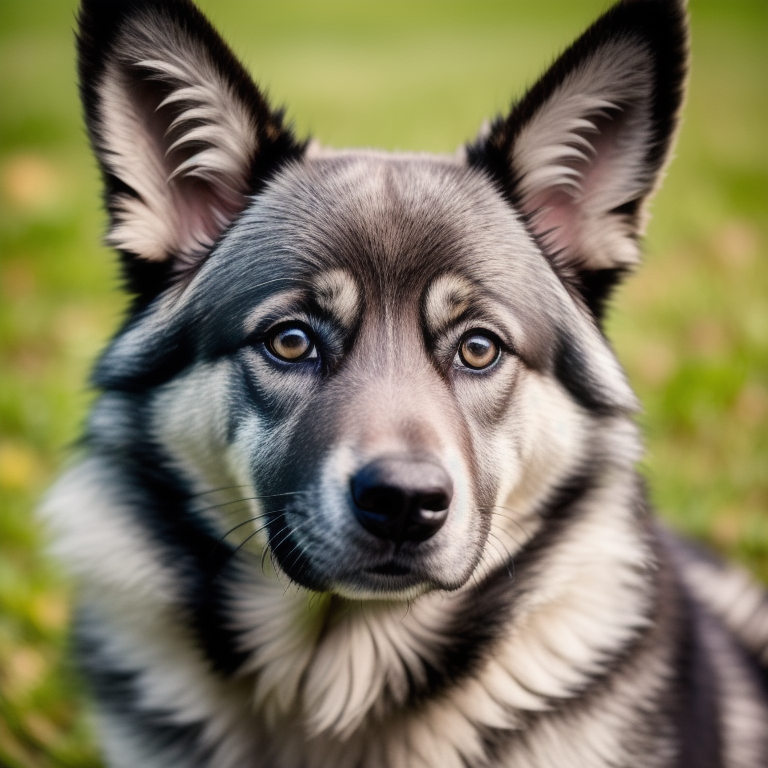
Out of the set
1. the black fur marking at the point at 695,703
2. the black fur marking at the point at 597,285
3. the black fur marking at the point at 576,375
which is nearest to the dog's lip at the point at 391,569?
the black fur marking at the point at 576,375

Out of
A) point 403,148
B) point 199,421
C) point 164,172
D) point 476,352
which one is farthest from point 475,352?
point 403,148

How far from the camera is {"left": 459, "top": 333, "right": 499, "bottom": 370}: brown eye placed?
275 cm

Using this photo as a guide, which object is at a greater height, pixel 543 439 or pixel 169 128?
pixel 169 128

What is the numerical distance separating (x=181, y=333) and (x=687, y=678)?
6.38 feet

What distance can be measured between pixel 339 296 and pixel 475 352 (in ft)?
1.49

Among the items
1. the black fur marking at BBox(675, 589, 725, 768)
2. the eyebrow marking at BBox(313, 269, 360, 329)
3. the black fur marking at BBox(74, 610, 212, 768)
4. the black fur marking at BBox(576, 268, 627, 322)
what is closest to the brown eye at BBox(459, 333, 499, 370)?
the eyebrow marking at BBox(313, 269, 360, 329)

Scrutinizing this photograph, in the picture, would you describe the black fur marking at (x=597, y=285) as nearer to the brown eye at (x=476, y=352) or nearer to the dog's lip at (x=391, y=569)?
the brown eye at (x=476, y=352)

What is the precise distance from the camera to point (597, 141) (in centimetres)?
290

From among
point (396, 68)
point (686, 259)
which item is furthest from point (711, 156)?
point (396, 68)

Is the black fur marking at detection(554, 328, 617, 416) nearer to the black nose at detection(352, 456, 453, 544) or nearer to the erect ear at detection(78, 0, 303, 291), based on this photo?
the black nose at detection(352, 456, 453, 544)

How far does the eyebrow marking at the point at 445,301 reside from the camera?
8.79 feet

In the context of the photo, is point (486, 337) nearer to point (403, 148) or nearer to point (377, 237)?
point (377, 237)

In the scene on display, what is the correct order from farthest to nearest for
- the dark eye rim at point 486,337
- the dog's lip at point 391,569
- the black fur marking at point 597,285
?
the black fur marking at point 597,285
the dark eye rim at point 486,337
the dog's lip at point 391,569

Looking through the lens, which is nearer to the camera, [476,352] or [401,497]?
[401,497]
